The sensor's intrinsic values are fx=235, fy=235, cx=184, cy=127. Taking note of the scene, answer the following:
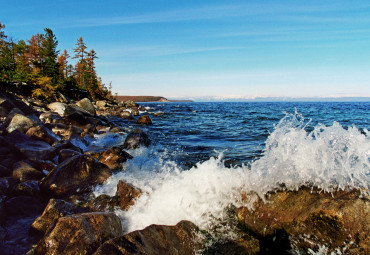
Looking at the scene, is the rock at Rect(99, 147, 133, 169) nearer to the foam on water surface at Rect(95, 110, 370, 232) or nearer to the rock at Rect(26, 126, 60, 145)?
the rock at Rect(26, 126, 60, 145)

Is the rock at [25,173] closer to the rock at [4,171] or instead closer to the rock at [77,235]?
the rock at [4,171]

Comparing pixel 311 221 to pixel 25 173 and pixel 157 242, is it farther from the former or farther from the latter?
pixel 25 173

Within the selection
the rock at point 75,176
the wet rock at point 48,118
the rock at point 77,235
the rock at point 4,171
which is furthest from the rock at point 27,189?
the wet rock at point 48,118

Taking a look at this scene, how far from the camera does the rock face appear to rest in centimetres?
340

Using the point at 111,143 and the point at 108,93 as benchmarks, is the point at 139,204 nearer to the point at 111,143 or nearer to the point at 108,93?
the point at 111,143

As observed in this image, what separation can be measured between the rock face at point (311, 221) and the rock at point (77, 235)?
7.92 feet

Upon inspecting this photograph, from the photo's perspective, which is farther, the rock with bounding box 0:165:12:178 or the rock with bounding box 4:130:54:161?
the rock with bounding box 4:130:54:161

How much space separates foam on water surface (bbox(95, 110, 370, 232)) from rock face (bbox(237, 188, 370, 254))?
26 centimetres

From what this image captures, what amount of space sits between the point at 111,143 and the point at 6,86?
18167 mm

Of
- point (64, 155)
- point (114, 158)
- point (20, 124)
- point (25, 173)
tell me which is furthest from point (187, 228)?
point (20, 124)

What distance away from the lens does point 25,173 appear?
6.67 metres

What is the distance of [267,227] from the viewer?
396 centimetres

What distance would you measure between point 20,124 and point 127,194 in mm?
8877

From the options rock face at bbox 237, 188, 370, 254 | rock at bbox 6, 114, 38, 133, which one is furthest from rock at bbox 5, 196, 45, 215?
rock at bbox 6, 114, 38, 133
